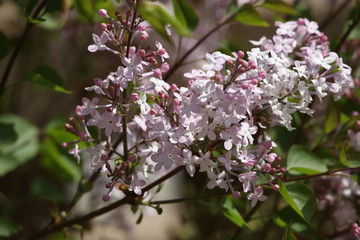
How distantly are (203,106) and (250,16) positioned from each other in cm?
34

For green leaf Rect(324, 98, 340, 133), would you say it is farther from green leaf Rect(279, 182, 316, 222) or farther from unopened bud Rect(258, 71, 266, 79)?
unopened bud Rect(258, 71, 266, 79)

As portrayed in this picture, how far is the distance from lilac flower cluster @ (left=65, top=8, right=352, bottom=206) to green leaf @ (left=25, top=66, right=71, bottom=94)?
0.19 meters

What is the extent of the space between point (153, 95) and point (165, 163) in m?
0.11

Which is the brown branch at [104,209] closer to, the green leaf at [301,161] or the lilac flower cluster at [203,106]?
the lilac flower cluster at [203,106]

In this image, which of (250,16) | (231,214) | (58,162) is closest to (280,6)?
(250,16)

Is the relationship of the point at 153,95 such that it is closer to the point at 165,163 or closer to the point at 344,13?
the point at 165,163

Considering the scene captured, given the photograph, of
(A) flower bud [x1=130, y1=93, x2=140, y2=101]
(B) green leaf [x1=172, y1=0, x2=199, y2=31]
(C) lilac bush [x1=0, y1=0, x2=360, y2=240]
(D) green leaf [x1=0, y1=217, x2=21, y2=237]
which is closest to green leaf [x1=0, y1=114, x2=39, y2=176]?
(D) green leaf [x1=0, y1=217, x2=21, y2=237]

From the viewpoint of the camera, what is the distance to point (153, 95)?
672 mm

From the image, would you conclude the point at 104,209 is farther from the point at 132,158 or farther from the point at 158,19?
the point at 158,19

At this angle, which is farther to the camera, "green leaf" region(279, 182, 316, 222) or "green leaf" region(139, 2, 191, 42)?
"green leaf" region(279, 182, 316, 222)

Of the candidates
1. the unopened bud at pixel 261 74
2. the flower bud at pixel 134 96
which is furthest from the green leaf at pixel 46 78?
the unopened bud at pixel 261 74

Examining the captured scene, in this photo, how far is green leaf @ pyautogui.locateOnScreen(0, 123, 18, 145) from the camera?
100 cm

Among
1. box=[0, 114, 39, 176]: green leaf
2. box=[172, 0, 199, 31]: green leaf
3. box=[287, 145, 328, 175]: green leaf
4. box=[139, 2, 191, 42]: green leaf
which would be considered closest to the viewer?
box=[139, 2, 191, 42]: green leaf

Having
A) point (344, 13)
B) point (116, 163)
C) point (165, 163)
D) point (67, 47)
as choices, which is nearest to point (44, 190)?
point (67, 47)
